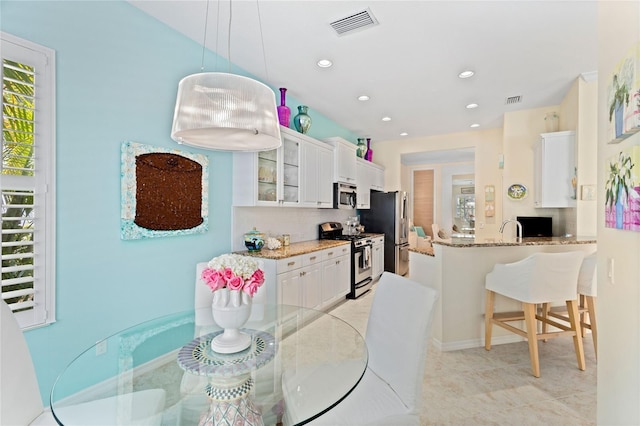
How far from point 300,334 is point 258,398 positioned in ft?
1.75

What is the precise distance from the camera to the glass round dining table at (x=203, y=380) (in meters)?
1.12

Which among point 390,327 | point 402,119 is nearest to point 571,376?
point 390,327

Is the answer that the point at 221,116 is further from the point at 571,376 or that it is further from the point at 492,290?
the point at 571,376

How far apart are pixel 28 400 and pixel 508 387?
2874mm

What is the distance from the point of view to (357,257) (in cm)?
471

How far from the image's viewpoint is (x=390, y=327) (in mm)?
1613

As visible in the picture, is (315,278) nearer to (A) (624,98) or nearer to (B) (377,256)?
(B) (377,256)

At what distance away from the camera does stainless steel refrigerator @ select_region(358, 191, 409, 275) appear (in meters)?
5.88

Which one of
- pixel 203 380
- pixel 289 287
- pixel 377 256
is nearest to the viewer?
Answer: pixel 203 380

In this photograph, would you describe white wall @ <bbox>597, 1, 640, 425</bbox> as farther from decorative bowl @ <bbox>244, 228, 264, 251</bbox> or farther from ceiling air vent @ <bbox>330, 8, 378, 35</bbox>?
decorative bowl @ <bbox>244, 228, 264, 251</bbox>

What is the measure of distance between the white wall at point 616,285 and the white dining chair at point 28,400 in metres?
1.96

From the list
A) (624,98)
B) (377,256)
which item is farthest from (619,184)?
(377,256)

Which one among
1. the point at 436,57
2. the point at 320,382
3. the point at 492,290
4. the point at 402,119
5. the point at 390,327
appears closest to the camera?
the point at 320,382

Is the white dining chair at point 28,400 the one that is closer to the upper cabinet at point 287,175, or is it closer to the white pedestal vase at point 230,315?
the white pedestal vase at point 230,315
